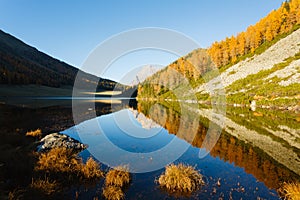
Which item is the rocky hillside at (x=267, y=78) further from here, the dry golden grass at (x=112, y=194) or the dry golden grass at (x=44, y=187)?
the dry golden grass at (x=44, y=187)

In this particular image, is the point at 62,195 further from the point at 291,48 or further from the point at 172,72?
the point at 172,72

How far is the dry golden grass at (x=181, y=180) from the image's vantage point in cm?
993

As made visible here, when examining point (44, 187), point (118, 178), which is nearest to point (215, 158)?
point (118, 178)

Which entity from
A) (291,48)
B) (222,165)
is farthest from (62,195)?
(291,48)

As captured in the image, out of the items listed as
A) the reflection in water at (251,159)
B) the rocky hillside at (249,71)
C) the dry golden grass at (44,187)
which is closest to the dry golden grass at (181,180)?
the reflection in water at (251,159)

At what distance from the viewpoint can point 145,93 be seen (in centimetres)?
15438

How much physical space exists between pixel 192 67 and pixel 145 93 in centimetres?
4611

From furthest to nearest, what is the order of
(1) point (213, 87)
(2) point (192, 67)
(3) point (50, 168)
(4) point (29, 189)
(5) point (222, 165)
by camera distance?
(2) point (192, 67) → (1) point (213, 87) → (5) point (222, 165) → (3) point (50, 168) → (4) point (29, 189)

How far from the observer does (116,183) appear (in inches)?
400

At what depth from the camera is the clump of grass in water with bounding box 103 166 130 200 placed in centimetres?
882

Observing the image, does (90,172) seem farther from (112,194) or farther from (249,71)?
(249,71)

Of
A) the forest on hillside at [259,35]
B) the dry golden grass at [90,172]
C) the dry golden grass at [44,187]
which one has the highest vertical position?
the forest on hillside at [259,35]

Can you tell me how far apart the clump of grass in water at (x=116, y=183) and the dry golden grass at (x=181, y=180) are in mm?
1997

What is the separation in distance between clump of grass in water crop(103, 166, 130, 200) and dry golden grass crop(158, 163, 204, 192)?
200 cm
